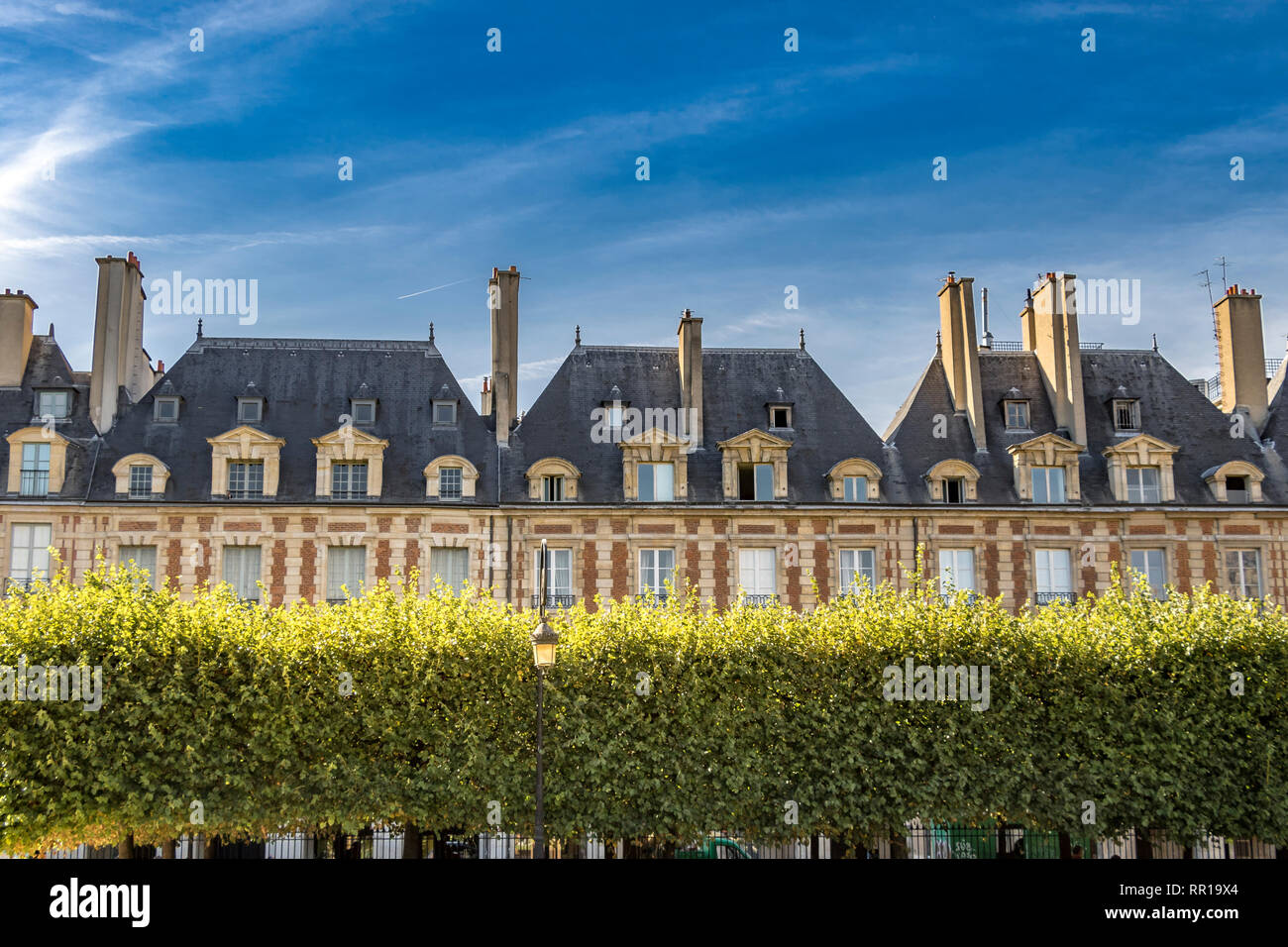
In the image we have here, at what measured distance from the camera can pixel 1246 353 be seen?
107 feet

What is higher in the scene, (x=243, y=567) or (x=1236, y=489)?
(x=1236, y=489)

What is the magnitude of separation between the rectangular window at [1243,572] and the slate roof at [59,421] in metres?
28.3

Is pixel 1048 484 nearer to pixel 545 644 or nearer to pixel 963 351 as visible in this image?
pixel 963 351

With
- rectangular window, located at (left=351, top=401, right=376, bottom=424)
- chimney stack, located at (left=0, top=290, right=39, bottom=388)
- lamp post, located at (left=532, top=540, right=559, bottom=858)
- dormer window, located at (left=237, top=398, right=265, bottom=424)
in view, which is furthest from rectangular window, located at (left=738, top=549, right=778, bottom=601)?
chimney stack, located at (left=0, top=290, right=39, bottom=388)

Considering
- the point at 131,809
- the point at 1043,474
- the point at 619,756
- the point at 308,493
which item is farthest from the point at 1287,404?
the point at 131,809

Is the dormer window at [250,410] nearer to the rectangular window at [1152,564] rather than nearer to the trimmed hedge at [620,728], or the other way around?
the trimmed hedge at [620,728]

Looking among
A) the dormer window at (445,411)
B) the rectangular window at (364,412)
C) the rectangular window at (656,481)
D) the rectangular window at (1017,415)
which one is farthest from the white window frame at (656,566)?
the rectangular window at (1017,415)

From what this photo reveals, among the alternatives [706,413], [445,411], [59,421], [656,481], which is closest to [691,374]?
[706,413]

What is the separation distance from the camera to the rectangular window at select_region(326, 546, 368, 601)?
28.6 metres

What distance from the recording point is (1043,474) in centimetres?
3062

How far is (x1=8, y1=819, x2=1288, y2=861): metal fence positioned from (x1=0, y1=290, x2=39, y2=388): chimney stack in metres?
12.8

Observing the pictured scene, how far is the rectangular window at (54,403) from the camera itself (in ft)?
98.5

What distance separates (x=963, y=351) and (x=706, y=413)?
7264 mm

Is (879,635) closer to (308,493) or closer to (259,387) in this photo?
(308,493)
